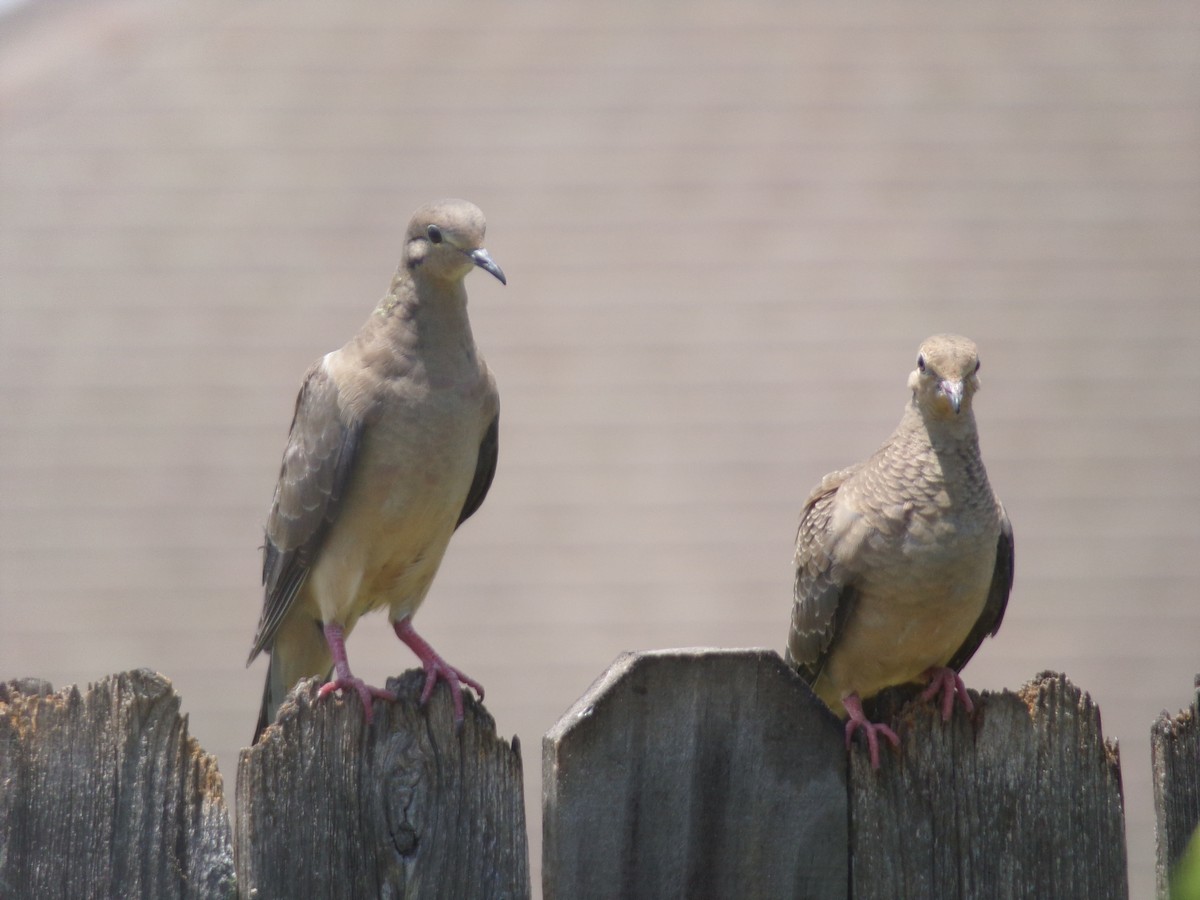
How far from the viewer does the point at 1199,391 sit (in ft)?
29.4

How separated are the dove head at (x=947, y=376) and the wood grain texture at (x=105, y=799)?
6.38ft

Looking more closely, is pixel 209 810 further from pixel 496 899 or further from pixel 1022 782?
pixel 1022 782

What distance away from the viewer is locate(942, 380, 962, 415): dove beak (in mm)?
3414

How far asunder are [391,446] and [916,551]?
1.38 meters

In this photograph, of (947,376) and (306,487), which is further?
(306,487)

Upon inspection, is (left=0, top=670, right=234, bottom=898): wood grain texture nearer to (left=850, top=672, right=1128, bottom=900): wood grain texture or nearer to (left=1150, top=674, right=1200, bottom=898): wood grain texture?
(left=850, top=672, right=1128, bottom=900): wood grain texture

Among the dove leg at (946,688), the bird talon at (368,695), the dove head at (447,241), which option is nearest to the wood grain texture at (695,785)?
the bird talon at (368,695)

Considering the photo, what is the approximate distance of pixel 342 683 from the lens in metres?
2.87

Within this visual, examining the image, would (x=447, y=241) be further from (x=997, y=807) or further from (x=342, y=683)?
(x=997, y=807)

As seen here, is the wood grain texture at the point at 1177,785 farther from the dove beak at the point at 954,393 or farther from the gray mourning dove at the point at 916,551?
the dove beak at the point at 954,393

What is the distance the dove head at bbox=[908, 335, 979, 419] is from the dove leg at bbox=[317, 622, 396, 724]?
5.01ft

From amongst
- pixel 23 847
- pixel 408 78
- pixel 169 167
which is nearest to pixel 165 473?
pixel 169 167

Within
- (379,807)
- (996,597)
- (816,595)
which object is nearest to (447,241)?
(816,595)

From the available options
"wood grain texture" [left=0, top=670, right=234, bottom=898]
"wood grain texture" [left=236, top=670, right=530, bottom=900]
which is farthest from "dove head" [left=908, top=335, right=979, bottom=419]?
"wood grain texture" [left=0, top=670, right=234, bottom=898]
